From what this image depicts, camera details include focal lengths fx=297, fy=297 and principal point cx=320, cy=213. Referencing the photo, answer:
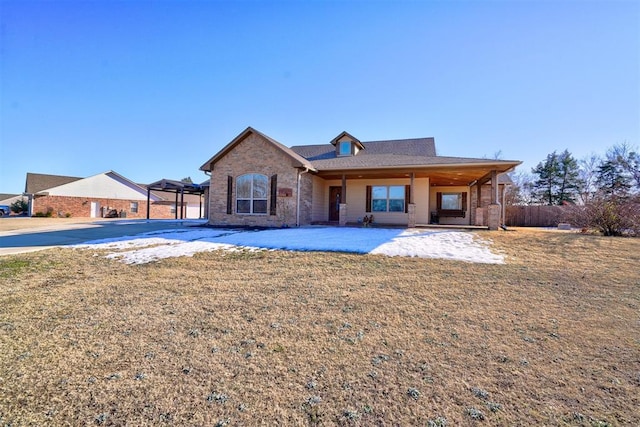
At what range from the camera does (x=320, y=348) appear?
120 inches

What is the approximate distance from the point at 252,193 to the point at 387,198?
689cm

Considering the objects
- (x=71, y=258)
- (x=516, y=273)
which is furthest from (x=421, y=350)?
(x=71, y=258)

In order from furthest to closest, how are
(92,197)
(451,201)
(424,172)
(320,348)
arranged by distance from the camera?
(92,197), (451,201), (424,172), (320,348)

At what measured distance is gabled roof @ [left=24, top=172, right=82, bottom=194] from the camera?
98.6 feet

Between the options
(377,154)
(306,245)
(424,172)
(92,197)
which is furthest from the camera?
(92,197)

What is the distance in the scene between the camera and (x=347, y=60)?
12.6 m

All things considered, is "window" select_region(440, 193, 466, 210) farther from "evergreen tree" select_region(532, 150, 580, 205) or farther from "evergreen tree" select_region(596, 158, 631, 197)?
"evergreen tree" select_region(532, 150, 580, 205)

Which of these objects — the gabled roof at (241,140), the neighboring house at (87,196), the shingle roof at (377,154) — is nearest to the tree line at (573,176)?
the shingle roof at (377,154)

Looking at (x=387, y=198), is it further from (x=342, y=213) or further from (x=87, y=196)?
(x=87, y=196)

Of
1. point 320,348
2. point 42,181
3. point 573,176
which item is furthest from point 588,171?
point 42,181

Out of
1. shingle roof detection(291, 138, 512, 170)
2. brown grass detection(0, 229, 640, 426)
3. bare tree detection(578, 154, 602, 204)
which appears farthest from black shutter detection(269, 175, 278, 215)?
bare tree detection(578, 154, 602, 204)

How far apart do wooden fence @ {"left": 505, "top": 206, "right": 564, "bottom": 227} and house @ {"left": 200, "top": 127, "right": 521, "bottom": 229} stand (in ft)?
22.8

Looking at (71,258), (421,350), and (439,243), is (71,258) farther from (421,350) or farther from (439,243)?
(439,243)

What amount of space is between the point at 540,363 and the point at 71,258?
935 cm
